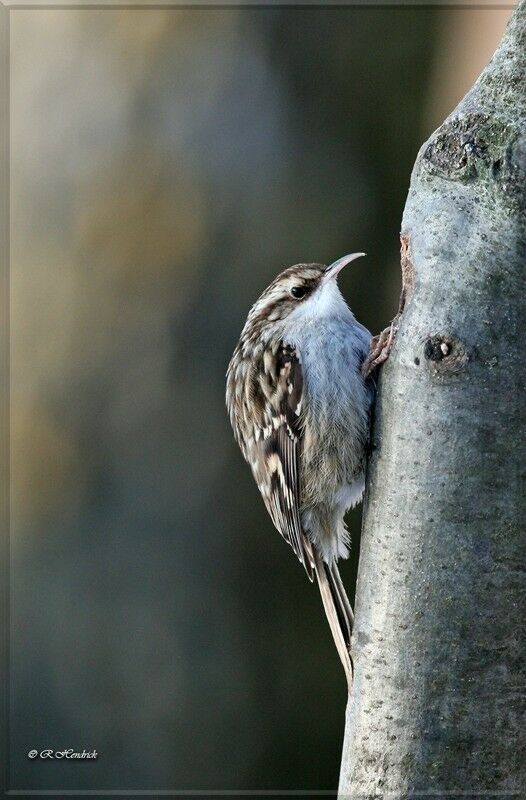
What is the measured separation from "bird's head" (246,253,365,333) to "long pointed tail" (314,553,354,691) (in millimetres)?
588

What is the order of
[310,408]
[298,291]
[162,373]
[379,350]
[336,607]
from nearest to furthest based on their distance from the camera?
1. [379,350]
2. [336,607]
3. [310,408]
4. [298,291]
5. [162,373]

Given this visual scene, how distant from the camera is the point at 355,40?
11.7 ft

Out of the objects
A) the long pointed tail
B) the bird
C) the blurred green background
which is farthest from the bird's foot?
the blurred green background

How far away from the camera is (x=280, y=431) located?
2.31m

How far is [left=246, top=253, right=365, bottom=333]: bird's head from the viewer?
7.63ft

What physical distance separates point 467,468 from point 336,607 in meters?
0.82

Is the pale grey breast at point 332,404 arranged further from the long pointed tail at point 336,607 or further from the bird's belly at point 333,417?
the long pointed tail at point 336,607

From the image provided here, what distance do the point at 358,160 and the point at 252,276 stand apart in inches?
24.1

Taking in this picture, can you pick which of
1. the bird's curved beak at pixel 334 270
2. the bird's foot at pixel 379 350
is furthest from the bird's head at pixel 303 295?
the bird's foot at pixel 379 350

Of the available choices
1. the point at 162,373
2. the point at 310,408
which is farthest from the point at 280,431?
the point at 162,373

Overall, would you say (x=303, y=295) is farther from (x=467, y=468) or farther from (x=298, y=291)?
(x=467, y=468)

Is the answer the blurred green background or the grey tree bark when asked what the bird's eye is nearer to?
the grey tree bark

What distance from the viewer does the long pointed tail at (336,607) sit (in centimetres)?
199

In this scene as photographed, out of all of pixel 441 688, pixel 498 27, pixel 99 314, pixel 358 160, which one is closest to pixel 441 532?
pixel 441 688
